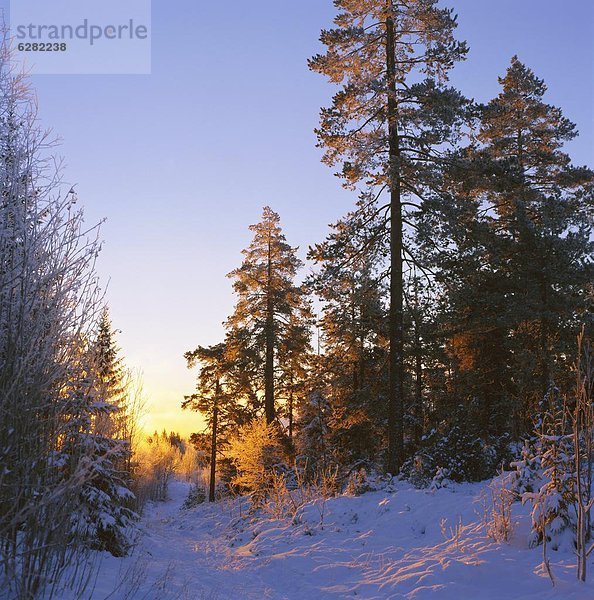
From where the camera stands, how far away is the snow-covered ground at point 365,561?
7.20m

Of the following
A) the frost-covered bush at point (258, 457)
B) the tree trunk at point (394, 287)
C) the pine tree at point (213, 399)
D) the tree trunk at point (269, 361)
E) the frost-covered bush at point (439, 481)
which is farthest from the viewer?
the pine tree at point (213, 399)

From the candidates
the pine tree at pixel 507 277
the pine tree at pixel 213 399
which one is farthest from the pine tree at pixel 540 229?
the pine tree at pixel 213 399

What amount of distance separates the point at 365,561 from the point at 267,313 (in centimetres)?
1969

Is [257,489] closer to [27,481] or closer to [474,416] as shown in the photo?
[474,416]

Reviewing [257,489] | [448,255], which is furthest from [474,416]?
[257,489]

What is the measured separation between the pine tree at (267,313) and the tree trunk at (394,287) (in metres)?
11.6

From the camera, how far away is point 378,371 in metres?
20.4

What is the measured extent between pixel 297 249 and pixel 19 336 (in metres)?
25.4

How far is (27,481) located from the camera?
4797 millimetres

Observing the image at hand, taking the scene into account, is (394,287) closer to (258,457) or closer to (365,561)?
(365,561)

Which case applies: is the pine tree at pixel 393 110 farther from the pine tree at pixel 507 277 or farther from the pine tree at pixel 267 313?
the pine tree at pixel 267 313

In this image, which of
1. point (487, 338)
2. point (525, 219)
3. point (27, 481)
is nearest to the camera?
point (27, 481)

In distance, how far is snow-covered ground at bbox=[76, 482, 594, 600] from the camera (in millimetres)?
7195

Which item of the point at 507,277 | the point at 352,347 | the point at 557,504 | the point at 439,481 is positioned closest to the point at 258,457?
the point at 352,347
